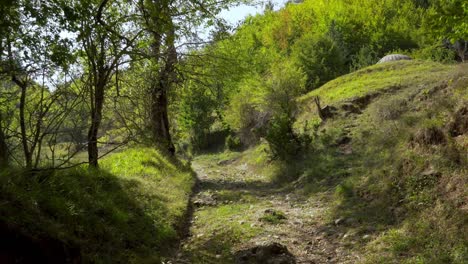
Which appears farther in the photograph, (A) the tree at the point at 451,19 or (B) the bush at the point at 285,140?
(B) the bush at the point at 285,140

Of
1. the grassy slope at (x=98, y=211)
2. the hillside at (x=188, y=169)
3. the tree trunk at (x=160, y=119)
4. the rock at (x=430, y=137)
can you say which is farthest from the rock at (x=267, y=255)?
the tree trunk at (x=160, y=119)

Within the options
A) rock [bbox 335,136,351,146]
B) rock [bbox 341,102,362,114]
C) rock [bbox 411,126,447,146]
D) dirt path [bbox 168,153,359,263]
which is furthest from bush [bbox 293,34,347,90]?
rock [bbox 411,126,447,146]

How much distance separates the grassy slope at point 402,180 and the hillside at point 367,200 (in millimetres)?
19

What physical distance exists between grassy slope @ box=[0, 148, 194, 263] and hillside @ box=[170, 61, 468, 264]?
0.65m

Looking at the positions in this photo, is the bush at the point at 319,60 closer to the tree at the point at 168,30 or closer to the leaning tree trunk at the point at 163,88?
the leaning tree trunk at the point at 163,88

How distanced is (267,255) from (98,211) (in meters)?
2.71

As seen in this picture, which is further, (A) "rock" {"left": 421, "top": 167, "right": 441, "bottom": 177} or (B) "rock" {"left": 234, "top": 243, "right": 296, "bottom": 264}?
(A) "rock" {"left": 421, "top": 167, "right": 441, "bottom": 177}

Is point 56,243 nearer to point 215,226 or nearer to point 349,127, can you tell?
point 215,226

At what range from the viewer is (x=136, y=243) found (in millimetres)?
6008

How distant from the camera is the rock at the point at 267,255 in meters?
5.60

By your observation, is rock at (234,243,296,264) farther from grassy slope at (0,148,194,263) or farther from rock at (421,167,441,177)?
rock at (421,167,441,177)

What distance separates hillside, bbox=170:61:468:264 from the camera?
18.3 feet

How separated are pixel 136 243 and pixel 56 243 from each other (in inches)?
73.2

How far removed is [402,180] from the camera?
718 centimetres
